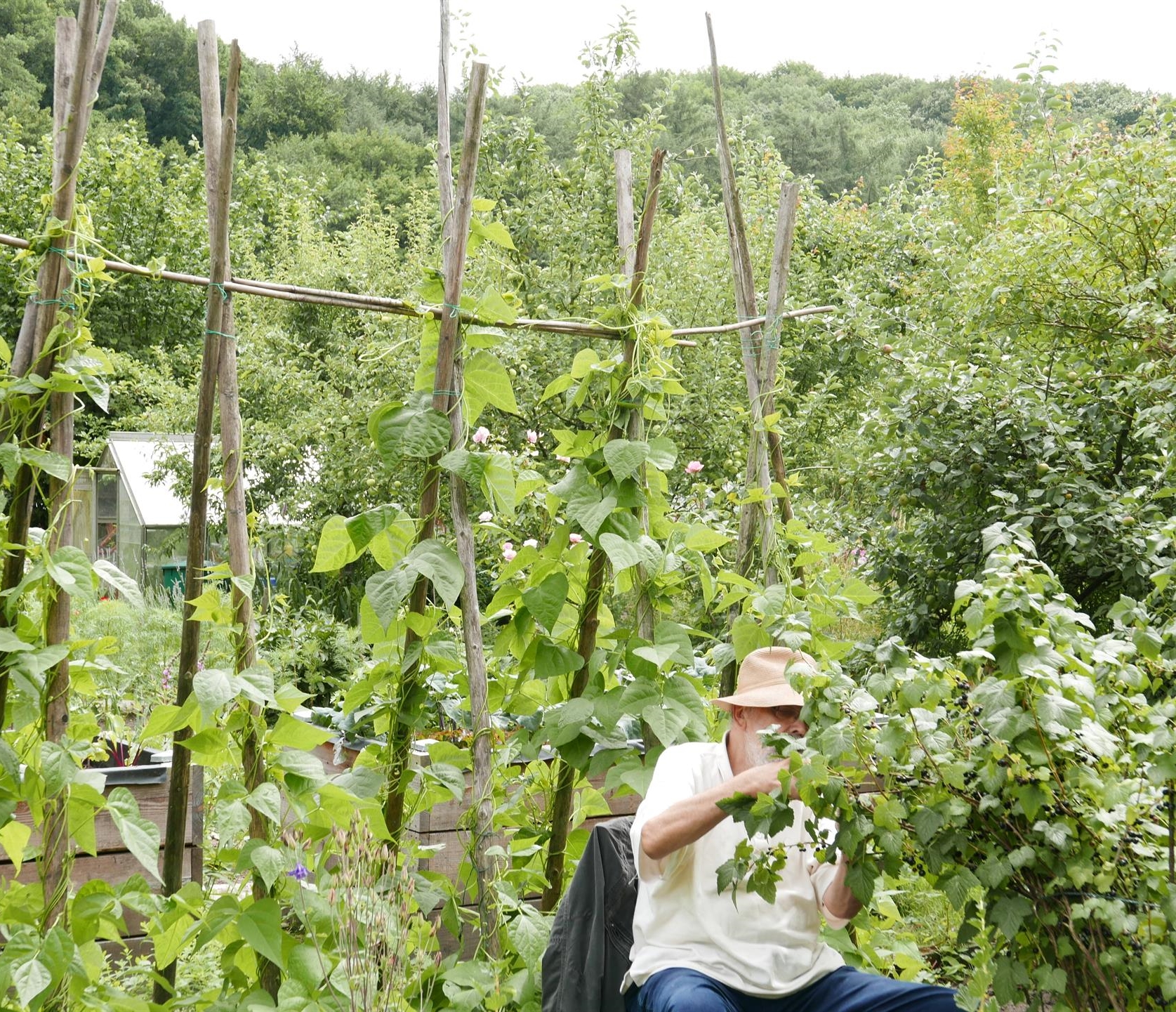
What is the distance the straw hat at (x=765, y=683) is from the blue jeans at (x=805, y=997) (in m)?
0.48

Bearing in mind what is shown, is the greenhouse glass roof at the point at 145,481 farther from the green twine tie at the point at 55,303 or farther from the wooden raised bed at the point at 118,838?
the green twine tie at the point at 55,303

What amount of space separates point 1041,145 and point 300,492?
4867 mm

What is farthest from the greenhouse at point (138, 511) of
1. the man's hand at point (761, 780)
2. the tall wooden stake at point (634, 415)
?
the man's hand at point (761, 780)

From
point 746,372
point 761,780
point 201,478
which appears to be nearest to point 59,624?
point 201,478

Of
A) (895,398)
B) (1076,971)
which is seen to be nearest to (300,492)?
(895,398)

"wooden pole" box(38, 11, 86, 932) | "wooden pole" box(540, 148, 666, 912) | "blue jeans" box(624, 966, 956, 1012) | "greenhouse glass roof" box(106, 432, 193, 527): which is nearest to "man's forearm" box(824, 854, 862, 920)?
"blue jeans" box(624, 966, 956, 1012)

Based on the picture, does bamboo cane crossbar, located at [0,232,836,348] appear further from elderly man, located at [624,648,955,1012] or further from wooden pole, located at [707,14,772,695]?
elderly man, located at [624,648,955,1012]

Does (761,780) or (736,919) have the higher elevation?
(761,780)

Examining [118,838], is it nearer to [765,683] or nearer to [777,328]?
[765,683]

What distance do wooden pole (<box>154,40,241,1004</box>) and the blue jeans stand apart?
889mm

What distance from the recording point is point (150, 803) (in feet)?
8.64

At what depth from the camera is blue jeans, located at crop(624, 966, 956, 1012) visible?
1827 mm

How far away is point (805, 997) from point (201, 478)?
142 cm

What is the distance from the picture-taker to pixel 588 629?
94.1 inches
